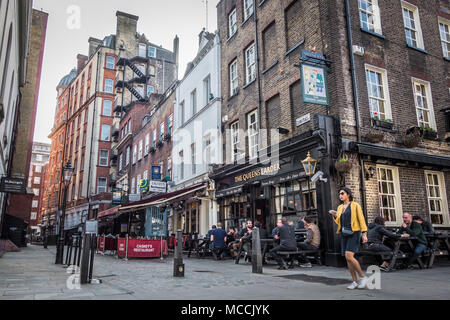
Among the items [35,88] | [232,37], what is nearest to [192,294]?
[232,37]

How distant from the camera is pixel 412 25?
45.4 feet

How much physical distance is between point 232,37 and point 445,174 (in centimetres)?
1113

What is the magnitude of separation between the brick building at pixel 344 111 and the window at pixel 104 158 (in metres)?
31.0

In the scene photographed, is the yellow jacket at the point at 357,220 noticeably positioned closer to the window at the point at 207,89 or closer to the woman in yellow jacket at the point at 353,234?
the woman in yellow jacket at the point at 353,234

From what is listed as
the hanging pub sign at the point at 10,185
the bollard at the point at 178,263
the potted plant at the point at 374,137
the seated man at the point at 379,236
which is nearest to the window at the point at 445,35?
the potted plant at the point at 374,137

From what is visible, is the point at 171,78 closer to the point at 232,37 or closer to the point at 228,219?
the point at 232,37

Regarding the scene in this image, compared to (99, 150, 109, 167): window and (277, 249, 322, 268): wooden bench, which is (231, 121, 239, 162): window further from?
(99, 150, 109, 167): window

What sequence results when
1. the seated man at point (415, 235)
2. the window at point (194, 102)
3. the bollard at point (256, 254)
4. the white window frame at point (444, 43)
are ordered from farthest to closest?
1. the window at point (194, 102)
2. the white window frame at point (444, 43)
3. the seated man at point (415, 235)
4. the bollard at point (256, 254)

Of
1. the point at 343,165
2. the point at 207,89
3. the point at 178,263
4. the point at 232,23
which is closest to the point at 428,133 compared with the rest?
the point at 343,165

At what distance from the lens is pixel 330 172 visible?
10.3m

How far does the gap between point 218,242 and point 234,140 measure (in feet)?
16.4

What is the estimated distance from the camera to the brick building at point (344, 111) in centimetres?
1067

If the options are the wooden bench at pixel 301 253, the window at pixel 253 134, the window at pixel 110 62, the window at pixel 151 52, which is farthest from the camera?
the window at pixel 110 62

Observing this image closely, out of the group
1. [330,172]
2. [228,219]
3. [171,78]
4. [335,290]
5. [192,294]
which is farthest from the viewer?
[171,78]
